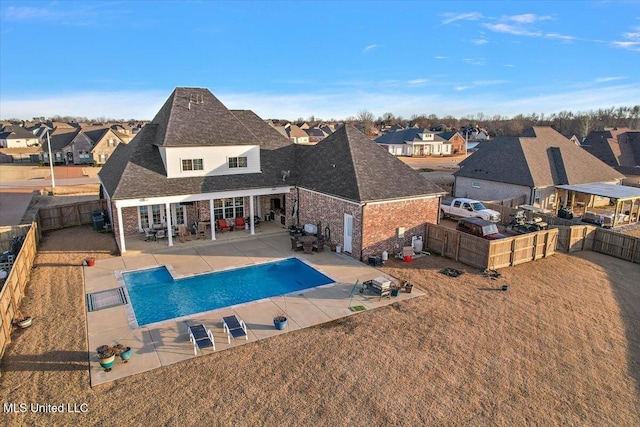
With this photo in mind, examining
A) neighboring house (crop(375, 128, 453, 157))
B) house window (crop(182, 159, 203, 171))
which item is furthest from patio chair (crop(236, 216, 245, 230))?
neighboring house (crop(375, 128, 453, 157))

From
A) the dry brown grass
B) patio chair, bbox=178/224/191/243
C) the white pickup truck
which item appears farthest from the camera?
the white pickup truck

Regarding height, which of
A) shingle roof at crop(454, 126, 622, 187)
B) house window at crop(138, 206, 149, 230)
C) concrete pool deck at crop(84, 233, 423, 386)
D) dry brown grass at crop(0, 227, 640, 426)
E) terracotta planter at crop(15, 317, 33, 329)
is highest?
shingle roof at crop(454, 126, 622, 187)

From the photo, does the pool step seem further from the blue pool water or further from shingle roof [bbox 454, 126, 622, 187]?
shingle roof [bbox 454, 126, 622, 187]

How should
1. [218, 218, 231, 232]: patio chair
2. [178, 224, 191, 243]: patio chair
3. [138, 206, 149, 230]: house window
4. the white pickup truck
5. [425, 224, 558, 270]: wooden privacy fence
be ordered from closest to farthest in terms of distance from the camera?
[425, 224, 558, 270]: wooden privacy fence, [178, 224, 191, 243]: patio chair, [138, 206, 149, 230]: house window, [218, 218, 231, 232]: patio chair, the white pickup truck

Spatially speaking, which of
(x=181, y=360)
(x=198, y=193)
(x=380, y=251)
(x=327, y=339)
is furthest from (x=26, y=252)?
(x=380, y=251)

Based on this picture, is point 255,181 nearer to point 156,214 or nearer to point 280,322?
point 156,214

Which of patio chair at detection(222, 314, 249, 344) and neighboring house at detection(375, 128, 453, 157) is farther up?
neighboring house at detection(375, 128, 453, 157)

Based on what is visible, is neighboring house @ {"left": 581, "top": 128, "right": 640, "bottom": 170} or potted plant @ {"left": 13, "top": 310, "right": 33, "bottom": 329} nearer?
potted plant @ {"left": 13, "top": 310, "right": 33, "bottom": 329}

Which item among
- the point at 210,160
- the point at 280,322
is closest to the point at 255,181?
the point at 210,160
